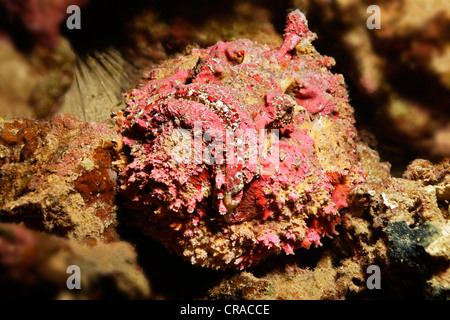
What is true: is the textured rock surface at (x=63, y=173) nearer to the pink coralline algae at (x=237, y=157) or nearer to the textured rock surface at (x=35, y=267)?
the pink coralline algae at (x=237, y=157)

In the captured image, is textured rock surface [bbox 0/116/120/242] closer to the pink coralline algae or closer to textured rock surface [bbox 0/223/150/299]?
the pink coralline algae

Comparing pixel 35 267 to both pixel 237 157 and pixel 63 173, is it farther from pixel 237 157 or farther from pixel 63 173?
pixel 63 173

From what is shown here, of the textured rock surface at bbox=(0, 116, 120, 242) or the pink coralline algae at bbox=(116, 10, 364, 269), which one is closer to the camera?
the pink coralline algae at bbox=(116, 10, 364, 269)

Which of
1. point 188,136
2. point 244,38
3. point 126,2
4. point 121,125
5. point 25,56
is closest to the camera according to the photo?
point 25,56

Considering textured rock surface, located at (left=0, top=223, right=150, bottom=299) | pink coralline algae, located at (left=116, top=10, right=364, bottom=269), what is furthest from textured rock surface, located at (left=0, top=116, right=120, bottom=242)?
textured rock surface, located at (left=0, top=223, right=150, bottom=299)

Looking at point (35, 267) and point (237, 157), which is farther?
point (237, 157)

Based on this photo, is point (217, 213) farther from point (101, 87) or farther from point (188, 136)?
point (101, 87)

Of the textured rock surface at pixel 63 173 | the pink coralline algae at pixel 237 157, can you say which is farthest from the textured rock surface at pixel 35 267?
the textured rock surface at pixel 63 173

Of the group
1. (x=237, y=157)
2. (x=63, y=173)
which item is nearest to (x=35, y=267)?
(x=237, y=157)
